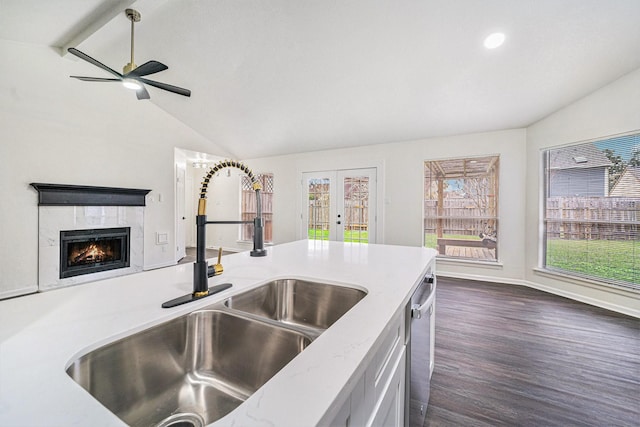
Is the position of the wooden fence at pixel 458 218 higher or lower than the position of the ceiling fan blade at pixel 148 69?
lower

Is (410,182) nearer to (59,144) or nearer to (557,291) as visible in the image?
(557,291)

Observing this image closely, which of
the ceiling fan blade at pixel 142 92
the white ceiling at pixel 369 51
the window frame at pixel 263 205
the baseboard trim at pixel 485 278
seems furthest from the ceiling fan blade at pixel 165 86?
the baseboard trim at pixel 485 278

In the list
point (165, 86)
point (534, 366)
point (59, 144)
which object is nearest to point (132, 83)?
point (165, 86)

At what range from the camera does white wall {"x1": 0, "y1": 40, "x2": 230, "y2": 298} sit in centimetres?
325

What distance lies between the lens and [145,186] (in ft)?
15.3

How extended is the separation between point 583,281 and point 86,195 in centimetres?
698

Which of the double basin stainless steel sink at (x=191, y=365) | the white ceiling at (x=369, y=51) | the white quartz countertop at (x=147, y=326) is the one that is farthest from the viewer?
the white ceiling at (x=369, y=51)

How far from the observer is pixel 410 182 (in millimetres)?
4730

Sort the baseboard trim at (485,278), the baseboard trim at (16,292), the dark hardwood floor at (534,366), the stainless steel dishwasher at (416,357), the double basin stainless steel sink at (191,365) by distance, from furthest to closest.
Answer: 1. the baseboard trim at (485,278)
2. the baseboard trim at (16,292)
3. the dark hardwood floor at (534,366)
4. the stainless steel dishwasher at (416,357)
5. the double basin stainless steel sink at (191,365)

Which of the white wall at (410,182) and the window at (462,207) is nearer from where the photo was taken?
the white wall at (410,182)

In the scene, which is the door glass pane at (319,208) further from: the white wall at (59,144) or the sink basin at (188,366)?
the sink basin at (188,366)

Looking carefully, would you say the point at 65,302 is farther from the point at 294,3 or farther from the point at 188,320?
the point at 294,3

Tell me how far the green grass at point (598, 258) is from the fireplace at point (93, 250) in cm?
662

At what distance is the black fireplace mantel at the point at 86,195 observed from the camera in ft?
11.6
